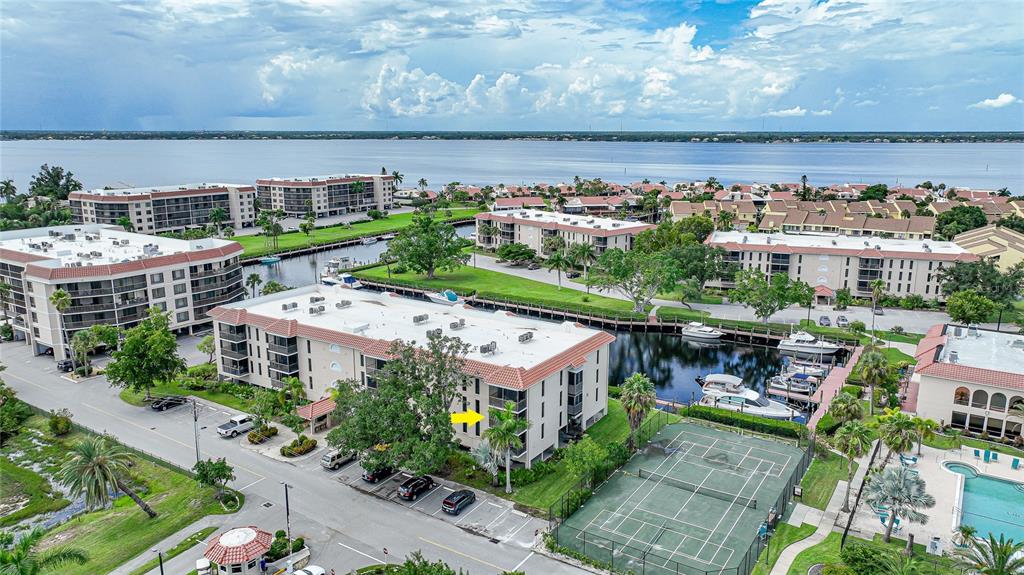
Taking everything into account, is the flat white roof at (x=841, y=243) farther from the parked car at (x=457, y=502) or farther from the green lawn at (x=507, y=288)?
the parked car at (x=457, y=502)

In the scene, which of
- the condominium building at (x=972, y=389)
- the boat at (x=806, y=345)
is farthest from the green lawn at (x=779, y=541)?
the boat at (x=806, y=345)

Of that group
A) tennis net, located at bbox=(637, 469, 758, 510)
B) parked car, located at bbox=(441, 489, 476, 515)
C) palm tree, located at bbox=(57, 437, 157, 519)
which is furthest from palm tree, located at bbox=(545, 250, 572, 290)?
palm tree, located at bbox=(57, 437, 157, 519)

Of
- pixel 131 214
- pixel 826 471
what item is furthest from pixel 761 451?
→ pixel 131 214

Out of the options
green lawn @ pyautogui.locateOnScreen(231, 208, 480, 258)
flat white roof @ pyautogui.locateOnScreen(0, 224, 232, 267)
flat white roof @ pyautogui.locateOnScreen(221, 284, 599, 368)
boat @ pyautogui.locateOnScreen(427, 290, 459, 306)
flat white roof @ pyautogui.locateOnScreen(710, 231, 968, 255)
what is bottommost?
boat @ pyautogui.locateOnScreen(427, 290, 459, 306)

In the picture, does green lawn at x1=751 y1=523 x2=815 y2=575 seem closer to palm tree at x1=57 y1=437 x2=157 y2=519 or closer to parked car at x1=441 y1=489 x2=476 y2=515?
parked car at x1=441 y1=489 x2=476 y2=515

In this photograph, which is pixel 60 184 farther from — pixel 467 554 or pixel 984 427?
pixel 984 427

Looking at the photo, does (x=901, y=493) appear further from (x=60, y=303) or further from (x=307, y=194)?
(x=307, y=194)

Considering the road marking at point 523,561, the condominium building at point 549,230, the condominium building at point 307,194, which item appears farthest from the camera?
the condominium building at point 307,194
